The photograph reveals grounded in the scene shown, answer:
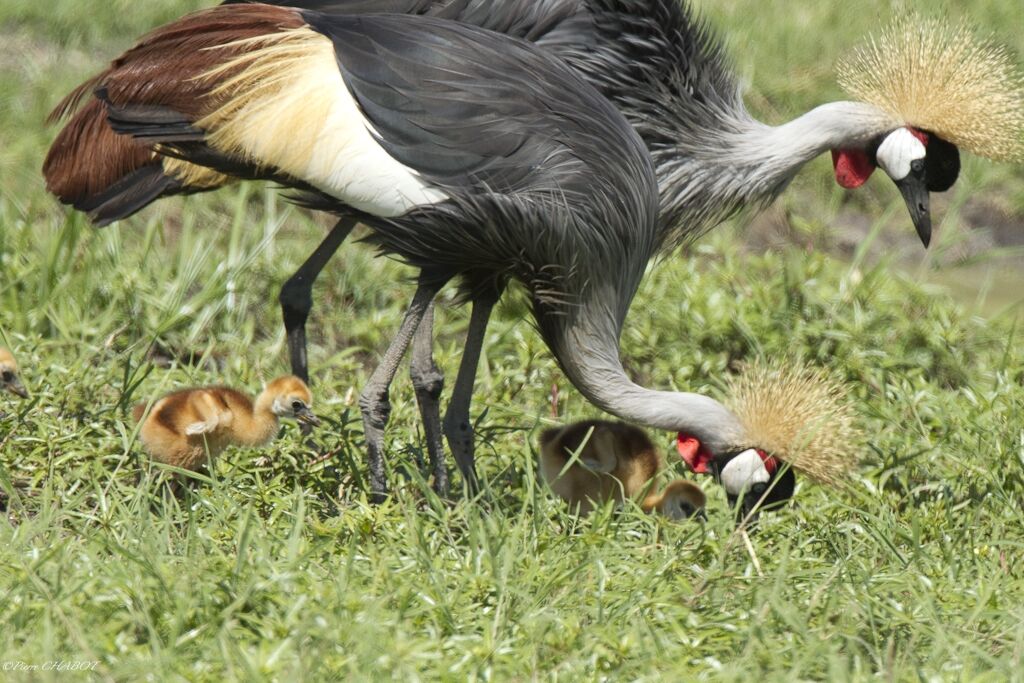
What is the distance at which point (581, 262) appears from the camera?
3.28 m

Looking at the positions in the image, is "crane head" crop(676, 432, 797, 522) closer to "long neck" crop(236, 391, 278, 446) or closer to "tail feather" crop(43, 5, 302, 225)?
"long neck" crop(236, 391, 278, 446)

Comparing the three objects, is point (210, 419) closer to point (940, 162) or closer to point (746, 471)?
point (746, 471)

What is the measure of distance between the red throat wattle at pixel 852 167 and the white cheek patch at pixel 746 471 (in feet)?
4.69

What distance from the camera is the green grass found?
239 cm

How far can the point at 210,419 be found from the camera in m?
3.19

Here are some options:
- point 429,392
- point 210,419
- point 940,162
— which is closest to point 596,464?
point 429,392

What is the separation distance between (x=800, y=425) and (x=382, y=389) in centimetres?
101

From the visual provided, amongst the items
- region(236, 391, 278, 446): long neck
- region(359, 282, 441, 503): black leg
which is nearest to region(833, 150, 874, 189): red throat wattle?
region(359, 282, 441, 503): black leg

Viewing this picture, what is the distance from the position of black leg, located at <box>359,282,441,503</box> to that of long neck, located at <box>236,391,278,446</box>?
0.22 m

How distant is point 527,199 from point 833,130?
1.41 meters

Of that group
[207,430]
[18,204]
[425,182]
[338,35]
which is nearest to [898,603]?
[425,182]

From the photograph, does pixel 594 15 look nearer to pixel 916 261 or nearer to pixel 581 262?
pixel 581 262

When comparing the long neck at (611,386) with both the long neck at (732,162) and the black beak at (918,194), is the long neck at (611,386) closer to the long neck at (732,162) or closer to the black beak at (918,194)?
the long neck at (732,162)

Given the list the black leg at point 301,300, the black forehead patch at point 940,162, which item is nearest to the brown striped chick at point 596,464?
the black leg at point 301,300
